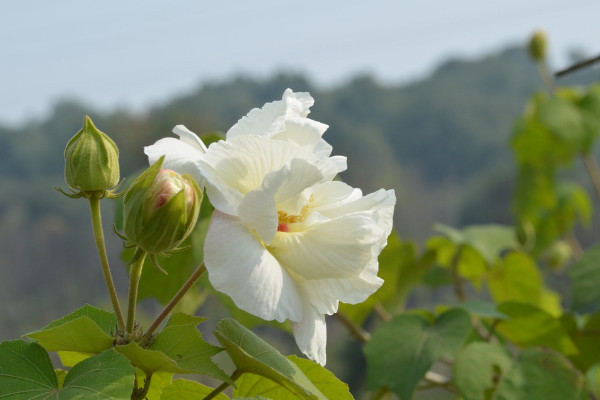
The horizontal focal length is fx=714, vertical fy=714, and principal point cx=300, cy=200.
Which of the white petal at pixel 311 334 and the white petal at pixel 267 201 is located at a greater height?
the white petal at pixel 267 201

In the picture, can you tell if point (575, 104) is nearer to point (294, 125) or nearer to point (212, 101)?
point (294, 125)

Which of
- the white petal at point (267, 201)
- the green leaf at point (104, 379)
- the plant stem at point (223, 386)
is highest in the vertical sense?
the white petal at point (267, 201)

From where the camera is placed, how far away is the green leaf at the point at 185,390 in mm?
594

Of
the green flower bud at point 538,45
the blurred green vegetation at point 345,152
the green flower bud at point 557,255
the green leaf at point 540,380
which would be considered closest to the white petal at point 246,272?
the green leaf at point 540,380

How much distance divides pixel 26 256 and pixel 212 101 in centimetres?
1673

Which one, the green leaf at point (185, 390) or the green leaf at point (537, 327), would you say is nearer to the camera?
the green leaf at point (185, 390)

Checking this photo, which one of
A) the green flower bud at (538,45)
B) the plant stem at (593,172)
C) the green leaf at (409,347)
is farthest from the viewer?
the green flower bud at (538,45)

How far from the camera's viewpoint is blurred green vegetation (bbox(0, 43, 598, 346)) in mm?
30344

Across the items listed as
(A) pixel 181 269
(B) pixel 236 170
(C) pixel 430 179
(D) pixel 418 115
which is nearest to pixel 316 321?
(B) pixel 236 170

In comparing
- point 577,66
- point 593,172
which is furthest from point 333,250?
point 593,172

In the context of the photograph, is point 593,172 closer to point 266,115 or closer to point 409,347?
point 409,347

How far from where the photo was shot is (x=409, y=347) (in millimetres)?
894

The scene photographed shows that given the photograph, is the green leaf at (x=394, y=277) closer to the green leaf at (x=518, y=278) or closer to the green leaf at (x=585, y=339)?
the green leaf at (x=518, y=278)

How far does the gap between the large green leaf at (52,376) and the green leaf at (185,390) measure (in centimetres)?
12
